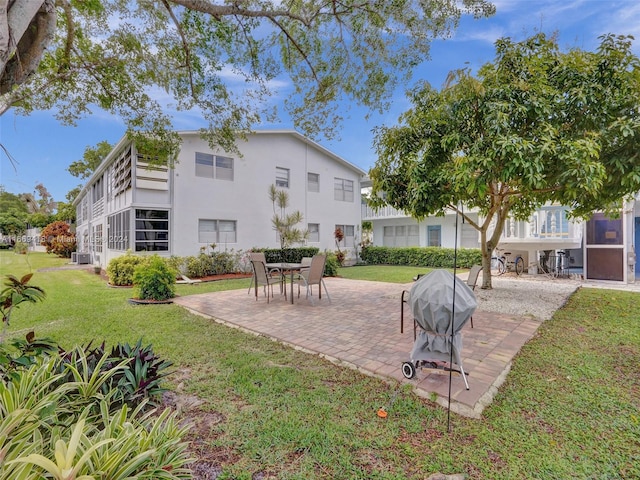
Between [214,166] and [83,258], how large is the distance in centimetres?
1267

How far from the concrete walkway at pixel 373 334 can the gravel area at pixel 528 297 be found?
692 millimetres

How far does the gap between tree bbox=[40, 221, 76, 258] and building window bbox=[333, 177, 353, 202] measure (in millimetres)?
21071

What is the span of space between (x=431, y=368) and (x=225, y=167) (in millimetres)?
12674

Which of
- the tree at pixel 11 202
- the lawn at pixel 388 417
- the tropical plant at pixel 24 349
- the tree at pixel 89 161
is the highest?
the tree at pixel 89 161

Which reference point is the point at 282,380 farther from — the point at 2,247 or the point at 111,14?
the point at 111,14

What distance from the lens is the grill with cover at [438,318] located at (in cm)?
312

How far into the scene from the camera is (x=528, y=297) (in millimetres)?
8094

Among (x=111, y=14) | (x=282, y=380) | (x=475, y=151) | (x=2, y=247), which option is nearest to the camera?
(x=2, y=247)

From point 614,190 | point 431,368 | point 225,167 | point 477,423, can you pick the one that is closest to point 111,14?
point 225,167

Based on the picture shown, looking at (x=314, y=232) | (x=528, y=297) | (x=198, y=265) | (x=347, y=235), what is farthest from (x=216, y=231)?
(x=528, y=297)

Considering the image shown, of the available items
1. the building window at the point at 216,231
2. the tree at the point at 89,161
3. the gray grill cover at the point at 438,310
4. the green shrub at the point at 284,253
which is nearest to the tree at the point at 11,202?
the gray grill cover at the point at 438,310

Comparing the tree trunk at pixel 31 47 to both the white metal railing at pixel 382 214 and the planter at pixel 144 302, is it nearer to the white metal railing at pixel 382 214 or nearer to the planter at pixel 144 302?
the planter at pixel 144 302

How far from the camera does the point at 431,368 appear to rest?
354 centimetres

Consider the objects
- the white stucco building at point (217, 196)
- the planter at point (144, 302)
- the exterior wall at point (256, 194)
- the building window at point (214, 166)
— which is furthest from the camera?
the building window at point (214, 166)
